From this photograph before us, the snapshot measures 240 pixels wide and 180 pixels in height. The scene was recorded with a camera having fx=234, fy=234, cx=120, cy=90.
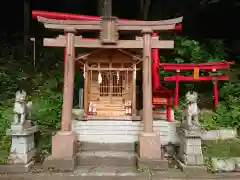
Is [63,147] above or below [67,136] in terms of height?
below

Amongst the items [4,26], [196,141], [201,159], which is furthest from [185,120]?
[4,26]

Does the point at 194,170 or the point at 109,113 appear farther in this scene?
the point at 109,113

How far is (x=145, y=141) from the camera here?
668cm

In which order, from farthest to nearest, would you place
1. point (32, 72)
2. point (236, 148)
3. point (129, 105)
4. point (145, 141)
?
1. point (32, 72)
2. point (129, 105)
3. point (236, 148)
4. point (145, 141)

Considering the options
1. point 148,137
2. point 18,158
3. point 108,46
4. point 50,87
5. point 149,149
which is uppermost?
point 108,46

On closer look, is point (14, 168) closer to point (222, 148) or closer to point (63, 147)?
point (63, 147)

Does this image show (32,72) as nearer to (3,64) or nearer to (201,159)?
(3,64)

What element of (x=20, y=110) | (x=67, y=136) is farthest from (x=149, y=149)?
(x=20, y=110)

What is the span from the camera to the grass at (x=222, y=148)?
6.85 meters

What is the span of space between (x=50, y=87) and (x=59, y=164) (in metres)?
5.96

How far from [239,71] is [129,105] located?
6.44 meters

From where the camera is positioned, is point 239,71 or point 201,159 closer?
point 201,159

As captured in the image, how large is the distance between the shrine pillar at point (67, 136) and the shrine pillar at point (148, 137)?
197 cm

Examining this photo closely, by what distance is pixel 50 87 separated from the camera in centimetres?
1169
